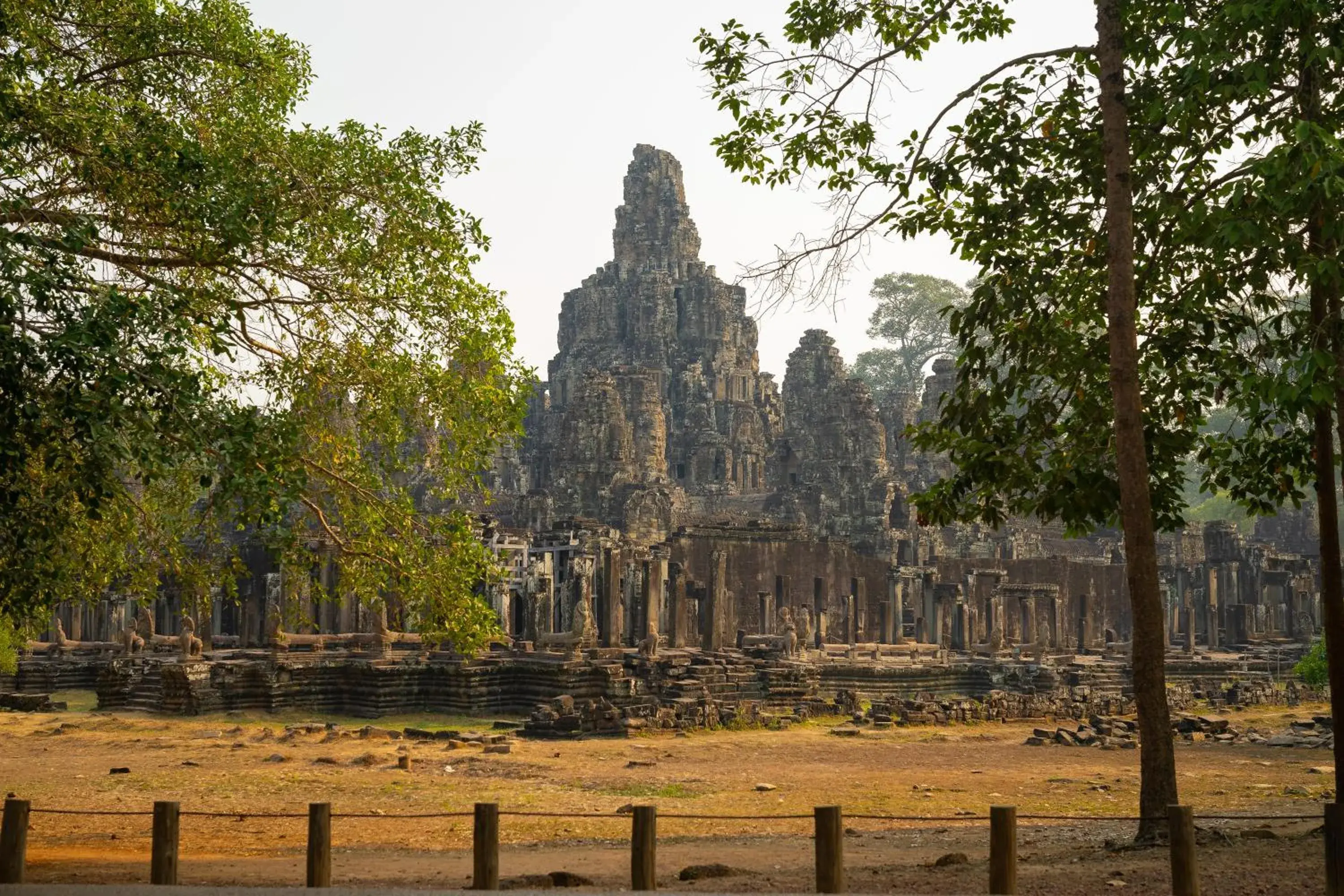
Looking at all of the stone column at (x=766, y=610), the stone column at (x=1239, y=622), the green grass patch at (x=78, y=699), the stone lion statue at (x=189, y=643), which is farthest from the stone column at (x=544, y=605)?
the stone column at (x=1239, y=622)

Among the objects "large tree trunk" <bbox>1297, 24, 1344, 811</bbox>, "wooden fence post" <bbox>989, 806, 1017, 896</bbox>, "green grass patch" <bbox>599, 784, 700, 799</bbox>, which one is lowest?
"green grass patch" <bbox>599, 784, 700, 799</bbox>

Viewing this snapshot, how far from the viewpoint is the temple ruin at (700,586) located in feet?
98.4

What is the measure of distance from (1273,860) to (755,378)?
61204 millimetres

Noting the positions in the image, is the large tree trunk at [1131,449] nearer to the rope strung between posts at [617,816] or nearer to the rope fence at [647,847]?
the rope strung between posts at [617,816]

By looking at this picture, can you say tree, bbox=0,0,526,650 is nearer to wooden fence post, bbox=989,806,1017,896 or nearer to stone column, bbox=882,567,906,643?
wooden fence post, bbox=989,806,1017,896

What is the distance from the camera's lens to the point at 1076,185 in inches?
535

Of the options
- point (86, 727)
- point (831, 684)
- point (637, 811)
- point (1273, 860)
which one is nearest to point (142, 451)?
point (637, 811)

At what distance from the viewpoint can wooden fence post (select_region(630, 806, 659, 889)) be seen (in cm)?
973

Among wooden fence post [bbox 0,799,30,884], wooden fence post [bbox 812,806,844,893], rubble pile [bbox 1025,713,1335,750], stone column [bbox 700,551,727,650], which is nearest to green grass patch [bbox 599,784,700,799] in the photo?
wooden fence post [bbox 812,806,844,893]

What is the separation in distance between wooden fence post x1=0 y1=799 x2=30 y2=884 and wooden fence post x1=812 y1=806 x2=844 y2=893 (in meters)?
5.38

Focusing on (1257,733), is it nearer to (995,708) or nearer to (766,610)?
(995,708)

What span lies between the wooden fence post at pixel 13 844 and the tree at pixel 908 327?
285 feet

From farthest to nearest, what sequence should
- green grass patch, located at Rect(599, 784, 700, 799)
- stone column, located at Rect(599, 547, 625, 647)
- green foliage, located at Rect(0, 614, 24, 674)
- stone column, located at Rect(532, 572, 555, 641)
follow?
1. stone column, located at Rect(599, 547, 625, 647)
2. stone column, located at Rect(532, 572, 555, 641)
3. green foliage, located at Rect(0, 614, 24, 674)
4. green grass patch, located at Rect(599, 784, 700, 799)

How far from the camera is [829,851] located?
971cm
